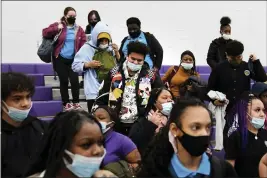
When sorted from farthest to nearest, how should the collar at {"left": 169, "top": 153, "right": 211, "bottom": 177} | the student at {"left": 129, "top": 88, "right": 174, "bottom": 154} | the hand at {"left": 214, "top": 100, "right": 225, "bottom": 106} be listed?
the hand at {"left": 214, "top": 100, "right": 225, "bottom": 106}
the student at {"left": 129, "top": 88, "right": 174, "bottom": 154}
the collar at {"left": 169, "top": 153, "right": 211, "bottom": 177}

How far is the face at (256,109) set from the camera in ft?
10.2

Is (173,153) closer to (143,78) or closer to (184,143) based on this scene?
(184,143)

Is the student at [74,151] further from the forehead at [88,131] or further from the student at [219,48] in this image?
the student at [219,48]

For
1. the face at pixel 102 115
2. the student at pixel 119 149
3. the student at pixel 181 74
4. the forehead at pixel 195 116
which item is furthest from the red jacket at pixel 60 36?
the forehead at pixel 195 116

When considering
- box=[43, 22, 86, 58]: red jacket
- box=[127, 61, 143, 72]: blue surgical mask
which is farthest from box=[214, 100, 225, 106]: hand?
box=[43, 22, 86, 58]: red jacket

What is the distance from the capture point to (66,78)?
5.29 m

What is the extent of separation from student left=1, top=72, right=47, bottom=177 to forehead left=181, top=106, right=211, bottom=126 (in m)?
0.82

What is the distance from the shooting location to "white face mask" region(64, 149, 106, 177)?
188cm

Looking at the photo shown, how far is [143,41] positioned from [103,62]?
26.4 inches

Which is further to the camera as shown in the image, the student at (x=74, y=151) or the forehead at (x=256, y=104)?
the forehead at (x=256, y=104)

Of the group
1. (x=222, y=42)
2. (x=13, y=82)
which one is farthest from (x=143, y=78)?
(x=222, y=42)

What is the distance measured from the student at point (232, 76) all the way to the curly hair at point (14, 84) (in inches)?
93.4

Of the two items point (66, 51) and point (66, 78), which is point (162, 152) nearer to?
point (66, 78)

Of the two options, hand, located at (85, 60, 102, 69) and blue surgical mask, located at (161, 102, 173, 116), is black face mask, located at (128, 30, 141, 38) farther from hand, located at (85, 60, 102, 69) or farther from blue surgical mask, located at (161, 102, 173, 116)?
blue surgical mask, located at (161, 102, 173, 116)
